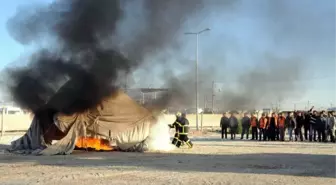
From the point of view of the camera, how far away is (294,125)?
23.7 meters

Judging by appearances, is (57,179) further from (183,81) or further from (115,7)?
(183,81)

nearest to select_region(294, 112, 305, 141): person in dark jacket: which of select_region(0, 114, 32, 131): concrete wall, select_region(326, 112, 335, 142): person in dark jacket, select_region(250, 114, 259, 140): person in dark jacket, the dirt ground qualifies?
select_region(326, 112, 335, 142): person in dark jacket

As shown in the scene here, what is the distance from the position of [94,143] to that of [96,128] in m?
0.89

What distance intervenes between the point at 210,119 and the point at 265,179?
3823cm

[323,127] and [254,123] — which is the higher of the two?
[254,123]

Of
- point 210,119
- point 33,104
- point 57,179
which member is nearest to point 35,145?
point 33,104

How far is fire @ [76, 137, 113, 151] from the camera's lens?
17391mm

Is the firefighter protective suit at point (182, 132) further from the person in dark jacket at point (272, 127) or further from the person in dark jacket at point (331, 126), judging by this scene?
the person in dark jacket at point (331, 126)

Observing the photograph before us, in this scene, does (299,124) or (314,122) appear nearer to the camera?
(314,122)

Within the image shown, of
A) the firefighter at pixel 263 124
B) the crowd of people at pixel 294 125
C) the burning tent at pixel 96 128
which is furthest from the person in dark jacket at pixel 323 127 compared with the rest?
the burning tent at pixel 96 128

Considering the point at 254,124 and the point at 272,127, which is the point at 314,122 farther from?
the point at 254,124

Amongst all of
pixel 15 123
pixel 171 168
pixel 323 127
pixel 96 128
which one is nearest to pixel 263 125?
pixel 323 127

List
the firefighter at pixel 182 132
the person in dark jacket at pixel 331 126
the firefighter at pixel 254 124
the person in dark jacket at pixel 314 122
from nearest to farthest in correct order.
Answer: the firefighter at pixel 182 132 < the person in dark jacket at pixel 331 126 < the person in dark jacket at pixel 314 122 < the firefighter at pixel 254 124

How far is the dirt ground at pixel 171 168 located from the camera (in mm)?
10008
